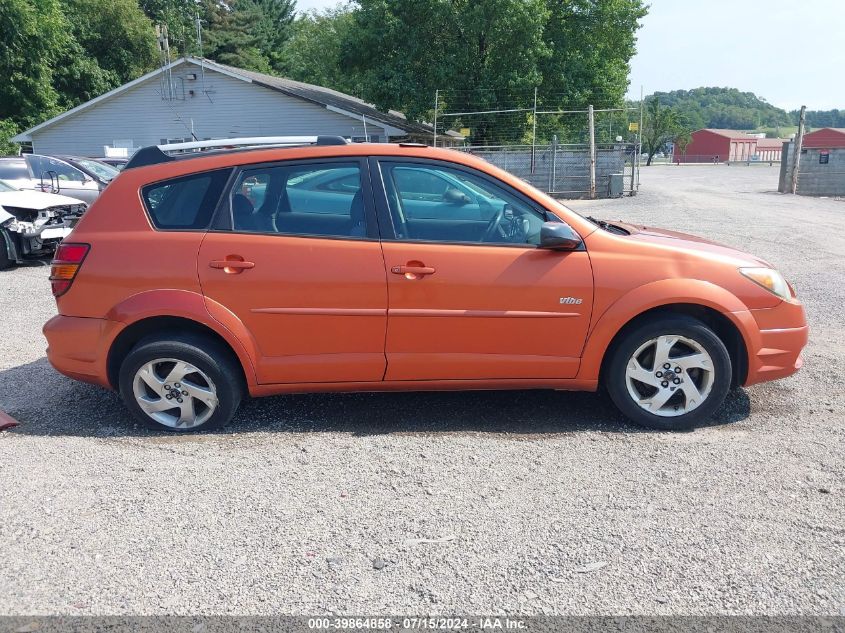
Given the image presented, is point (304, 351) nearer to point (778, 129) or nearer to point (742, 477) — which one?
point (742, 477)

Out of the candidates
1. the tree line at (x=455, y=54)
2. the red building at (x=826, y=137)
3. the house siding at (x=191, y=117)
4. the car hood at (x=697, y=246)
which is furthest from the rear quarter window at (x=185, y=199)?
the red building at (x=826, y=137)

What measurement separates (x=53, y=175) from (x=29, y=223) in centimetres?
345

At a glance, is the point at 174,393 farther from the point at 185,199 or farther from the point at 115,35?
the point at 115,35

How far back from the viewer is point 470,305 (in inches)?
162

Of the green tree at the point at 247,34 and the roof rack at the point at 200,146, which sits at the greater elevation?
the green tree at the point at 247,34

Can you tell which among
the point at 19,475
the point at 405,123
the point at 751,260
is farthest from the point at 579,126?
the point at 19,475

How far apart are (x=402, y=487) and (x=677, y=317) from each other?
6.43 feet

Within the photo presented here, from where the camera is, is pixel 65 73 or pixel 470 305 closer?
pixel 470 305

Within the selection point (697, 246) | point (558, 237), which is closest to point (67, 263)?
point (558, 237)

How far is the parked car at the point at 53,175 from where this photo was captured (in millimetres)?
12469

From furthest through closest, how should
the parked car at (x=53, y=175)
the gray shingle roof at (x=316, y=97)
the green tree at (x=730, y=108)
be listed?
1. the green tree at (x=730, y=108)
2. the gray shingle roof at (x=316, y=97)
3. the parked car at (x=53, y=175)

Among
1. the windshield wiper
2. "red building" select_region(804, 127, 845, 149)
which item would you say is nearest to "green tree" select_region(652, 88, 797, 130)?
"red building" select_region(804, 127, 845, 149)

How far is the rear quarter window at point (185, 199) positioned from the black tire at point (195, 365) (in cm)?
70

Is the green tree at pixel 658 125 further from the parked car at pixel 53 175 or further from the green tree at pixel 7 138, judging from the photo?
the parked car at pixel 53 175
